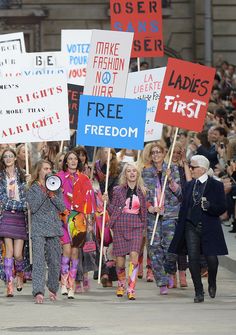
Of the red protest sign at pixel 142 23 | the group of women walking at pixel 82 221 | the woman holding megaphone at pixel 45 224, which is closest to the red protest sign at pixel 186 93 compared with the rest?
the group of women walking at pixel 82 221

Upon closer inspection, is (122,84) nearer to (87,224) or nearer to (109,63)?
(109,63)

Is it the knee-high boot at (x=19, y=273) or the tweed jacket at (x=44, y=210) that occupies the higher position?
the tweed jacket at (x=44, y=210)

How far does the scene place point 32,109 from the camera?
59.7 feet

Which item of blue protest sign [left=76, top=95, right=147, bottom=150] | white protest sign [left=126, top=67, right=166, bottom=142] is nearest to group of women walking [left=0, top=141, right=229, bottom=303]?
blue protest sign [left=76, top=95, right=147, bottom=150]

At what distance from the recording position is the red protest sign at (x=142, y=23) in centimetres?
2200

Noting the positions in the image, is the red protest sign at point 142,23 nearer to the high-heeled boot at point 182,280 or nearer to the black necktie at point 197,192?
the high-heeled boot at point 182,280

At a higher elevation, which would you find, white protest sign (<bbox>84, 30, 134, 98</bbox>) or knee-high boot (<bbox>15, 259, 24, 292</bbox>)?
white protest sign (<bbox>84, 30, 134, 98</bbox>)

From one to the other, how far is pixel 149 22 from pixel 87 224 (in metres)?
5.01

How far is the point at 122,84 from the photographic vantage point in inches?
732

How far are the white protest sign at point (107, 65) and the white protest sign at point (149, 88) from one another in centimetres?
245

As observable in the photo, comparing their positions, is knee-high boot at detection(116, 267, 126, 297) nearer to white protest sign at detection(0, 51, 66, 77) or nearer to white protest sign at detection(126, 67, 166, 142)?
white protest sign at detection(0, 51, 66, 77)

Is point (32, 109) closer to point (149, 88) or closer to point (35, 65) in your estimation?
point (149, 88)

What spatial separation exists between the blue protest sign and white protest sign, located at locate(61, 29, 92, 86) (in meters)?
4.44

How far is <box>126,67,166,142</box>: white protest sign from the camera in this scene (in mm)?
21047
